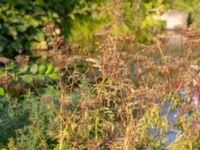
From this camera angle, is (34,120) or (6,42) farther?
(6,42)

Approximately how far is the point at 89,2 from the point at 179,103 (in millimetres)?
8149

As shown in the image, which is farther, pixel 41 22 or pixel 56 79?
pixel 41 22

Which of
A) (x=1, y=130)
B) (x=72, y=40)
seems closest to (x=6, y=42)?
(x=72, y=40)

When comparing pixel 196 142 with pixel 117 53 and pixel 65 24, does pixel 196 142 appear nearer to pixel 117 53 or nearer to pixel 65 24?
pixel 117 53

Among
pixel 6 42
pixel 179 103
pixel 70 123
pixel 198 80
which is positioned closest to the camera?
pixel 70 123

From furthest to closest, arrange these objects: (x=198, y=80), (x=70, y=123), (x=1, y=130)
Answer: (x=1, y=130), (x=198, y=80), (x=70, y=123)

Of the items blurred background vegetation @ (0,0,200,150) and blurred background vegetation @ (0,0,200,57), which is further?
blurred background vegetation @ (0,0,200,57)

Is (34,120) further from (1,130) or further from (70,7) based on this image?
(70,7)

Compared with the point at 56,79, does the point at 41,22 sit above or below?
below

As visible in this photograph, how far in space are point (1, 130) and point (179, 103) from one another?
3.72 ft

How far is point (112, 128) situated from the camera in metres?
3.06

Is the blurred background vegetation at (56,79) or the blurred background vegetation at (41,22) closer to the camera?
the blurred background vegetation at (56,79)

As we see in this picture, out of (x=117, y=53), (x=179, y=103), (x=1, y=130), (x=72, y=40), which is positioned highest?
(x=117, y=53)

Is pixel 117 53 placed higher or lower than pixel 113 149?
higher
